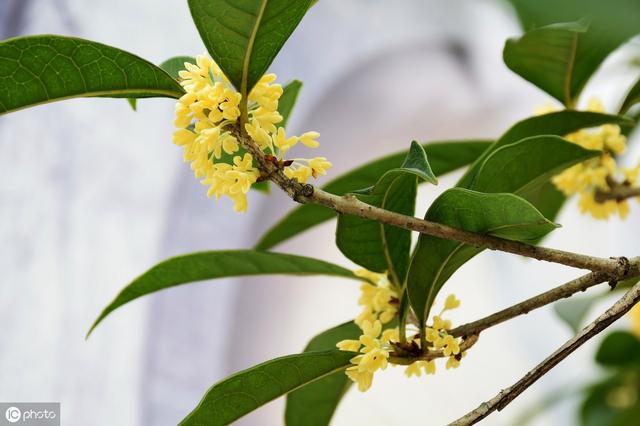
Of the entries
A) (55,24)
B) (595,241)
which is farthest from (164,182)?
(595,241)

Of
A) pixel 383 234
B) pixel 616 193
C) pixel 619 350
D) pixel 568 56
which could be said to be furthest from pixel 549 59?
pixel 619 350

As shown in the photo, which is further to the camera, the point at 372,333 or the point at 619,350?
the point at 619,350

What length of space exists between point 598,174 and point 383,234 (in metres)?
0.25

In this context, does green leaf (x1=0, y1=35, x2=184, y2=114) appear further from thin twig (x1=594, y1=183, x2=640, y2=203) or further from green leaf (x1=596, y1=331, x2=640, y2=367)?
green leaf (x1=596, y1=331, x2=640, y2=367)

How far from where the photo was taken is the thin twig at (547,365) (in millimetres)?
398

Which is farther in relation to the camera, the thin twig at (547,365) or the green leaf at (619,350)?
the green leaf at (619,350)

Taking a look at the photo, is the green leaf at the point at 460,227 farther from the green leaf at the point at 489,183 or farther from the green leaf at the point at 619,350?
the green leaf at the point at 619,350

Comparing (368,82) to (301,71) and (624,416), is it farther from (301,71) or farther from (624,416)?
(624,416)

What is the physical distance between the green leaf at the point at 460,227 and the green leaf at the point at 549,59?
22 cm

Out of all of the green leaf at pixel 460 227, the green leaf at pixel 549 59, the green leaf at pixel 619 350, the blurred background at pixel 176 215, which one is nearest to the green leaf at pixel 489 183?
the green leaf at pixel 460 227

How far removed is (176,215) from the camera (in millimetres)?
1361

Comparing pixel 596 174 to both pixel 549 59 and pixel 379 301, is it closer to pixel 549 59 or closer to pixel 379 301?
pixel 549 59

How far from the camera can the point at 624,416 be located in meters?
1.14

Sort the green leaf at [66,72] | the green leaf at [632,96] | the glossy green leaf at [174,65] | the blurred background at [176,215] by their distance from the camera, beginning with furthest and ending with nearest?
1. the blurred background at [176,215]
2. the green leaf at [632,96]
3. the glossy green leaf at [174,65]
4. the green leaf at [66,72]
